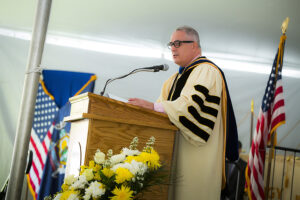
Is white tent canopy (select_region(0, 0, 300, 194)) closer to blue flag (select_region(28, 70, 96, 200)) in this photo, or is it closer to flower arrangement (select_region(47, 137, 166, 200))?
blue flag (select_region(28, 70, 96, 200))

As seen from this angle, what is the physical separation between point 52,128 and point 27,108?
70.7 inches

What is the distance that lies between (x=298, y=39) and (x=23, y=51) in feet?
13.5

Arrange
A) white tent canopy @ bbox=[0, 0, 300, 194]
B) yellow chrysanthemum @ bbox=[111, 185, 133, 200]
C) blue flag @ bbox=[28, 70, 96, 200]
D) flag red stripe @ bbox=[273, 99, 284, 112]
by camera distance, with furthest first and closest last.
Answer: white tent canopy @ bbox=[0, 0, 300, 194], blue flag @ bbox=[28, 70, 96, 200], flag red stripe @ bbox=[273, 99, 284, 112], yellow chrysanthemum @ bbox=[111, 185, 133, 200]

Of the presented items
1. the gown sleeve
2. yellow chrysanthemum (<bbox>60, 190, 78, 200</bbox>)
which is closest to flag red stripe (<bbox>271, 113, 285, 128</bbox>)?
the gown sleeve

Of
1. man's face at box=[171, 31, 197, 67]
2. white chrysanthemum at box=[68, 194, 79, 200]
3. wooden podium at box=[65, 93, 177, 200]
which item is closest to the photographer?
white chrysanthemum at box=[68, 194, 79, 200]

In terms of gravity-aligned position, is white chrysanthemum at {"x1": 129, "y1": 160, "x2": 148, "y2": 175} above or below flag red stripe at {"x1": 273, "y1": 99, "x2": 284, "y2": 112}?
below

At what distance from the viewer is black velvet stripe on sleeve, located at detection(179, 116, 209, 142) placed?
2.36 meters

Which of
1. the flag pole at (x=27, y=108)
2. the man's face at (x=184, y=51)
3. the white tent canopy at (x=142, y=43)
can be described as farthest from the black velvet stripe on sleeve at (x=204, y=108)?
the white tent canopy at (x=142, y=43)

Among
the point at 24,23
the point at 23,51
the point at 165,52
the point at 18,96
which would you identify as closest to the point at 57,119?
the point at 18,96

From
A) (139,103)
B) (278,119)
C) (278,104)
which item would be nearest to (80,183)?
(139,103)

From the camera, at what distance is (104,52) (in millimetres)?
5031

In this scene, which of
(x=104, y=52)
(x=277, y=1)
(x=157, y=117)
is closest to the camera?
(x=157, y=117)

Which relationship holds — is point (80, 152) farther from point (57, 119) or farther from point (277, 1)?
point (277, 1)

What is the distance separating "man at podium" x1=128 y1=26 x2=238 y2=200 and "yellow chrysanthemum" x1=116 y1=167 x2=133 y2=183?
30.6 inches
